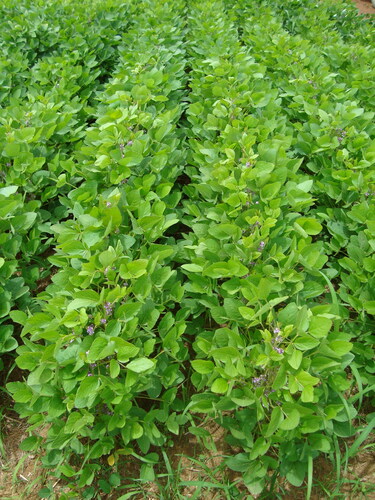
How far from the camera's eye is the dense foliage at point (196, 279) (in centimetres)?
161

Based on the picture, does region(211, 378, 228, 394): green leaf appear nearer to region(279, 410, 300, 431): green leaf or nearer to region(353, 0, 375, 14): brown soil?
region(279, 410, 300, 431): green leaf

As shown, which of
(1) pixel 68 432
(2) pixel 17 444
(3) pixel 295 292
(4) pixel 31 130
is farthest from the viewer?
(4) pixel 31 130

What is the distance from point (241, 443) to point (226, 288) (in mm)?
647

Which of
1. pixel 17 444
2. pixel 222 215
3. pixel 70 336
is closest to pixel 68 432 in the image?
pixel 70 336

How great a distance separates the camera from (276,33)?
4574 millimetres

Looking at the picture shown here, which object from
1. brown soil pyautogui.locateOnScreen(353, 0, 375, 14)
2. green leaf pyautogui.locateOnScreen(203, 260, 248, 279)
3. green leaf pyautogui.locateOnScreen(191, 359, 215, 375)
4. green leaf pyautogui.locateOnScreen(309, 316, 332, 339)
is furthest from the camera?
brown soil pyautogui.locateOnScreen(353, 0, 375, 14)

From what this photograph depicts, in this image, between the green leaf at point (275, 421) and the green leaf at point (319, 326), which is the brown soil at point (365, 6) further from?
the green leaf at point (275, 421)

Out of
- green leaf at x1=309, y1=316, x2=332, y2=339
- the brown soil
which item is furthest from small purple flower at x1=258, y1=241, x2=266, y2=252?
the brown soil

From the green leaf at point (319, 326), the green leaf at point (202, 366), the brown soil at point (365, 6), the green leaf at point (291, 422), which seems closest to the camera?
the green leaf at point (291, 422)

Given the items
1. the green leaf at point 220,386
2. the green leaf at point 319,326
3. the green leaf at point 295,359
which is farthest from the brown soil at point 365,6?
the green leaf at point 220,386

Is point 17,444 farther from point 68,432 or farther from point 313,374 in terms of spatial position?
point 313,374

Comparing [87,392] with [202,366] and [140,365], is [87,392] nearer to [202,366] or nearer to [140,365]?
[140,365]

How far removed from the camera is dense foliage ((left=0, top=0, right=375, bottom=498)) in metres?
1.61

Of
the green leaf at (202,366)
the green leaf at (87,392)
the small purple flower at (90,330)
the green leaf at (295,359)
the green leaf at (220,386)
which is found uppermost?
the green leaf at (295,359)
